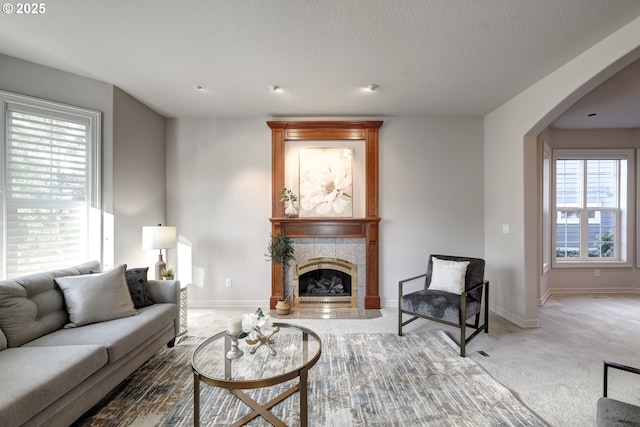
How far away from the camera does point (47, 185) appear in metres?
2.84

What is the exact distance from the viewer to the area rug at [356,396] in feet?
6.10

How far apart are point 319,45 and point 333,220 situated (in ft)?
7.35

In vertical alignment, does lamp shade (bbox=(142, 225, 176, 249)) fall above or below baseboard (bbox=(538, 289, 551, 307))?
above

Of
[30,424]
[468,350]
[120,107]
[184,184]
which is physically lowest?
[468,350]

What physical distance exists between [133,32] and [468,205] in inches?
172

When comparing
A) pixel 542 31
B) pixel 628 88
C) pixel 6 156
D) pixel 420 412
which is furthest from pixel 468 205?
pixel 6 156

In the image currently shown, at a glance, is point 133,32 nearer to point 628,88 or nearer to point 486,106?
point 486,106

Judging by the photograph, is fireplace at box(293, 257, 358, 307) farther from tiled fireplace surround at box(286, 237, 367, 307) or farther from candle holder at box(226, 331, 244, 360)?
candle holder at box(226, 331, 244, 360)

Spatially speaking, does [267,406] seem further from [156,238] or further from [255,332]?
[156,238]

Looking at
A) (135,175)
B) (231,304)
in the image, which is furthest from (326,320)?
(135,175)

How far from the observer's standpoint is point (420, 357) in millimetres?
2678

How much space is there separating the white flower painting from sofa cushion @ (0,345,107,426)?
2806mm

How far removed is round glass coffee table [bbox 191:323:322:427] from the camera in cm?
160

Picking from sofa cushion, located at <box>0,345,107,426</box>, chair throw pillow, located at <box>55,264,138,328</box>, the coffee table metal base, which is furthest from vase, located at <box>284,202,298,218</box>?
sofa cushion, located at <box>0,345,107,426</box>
